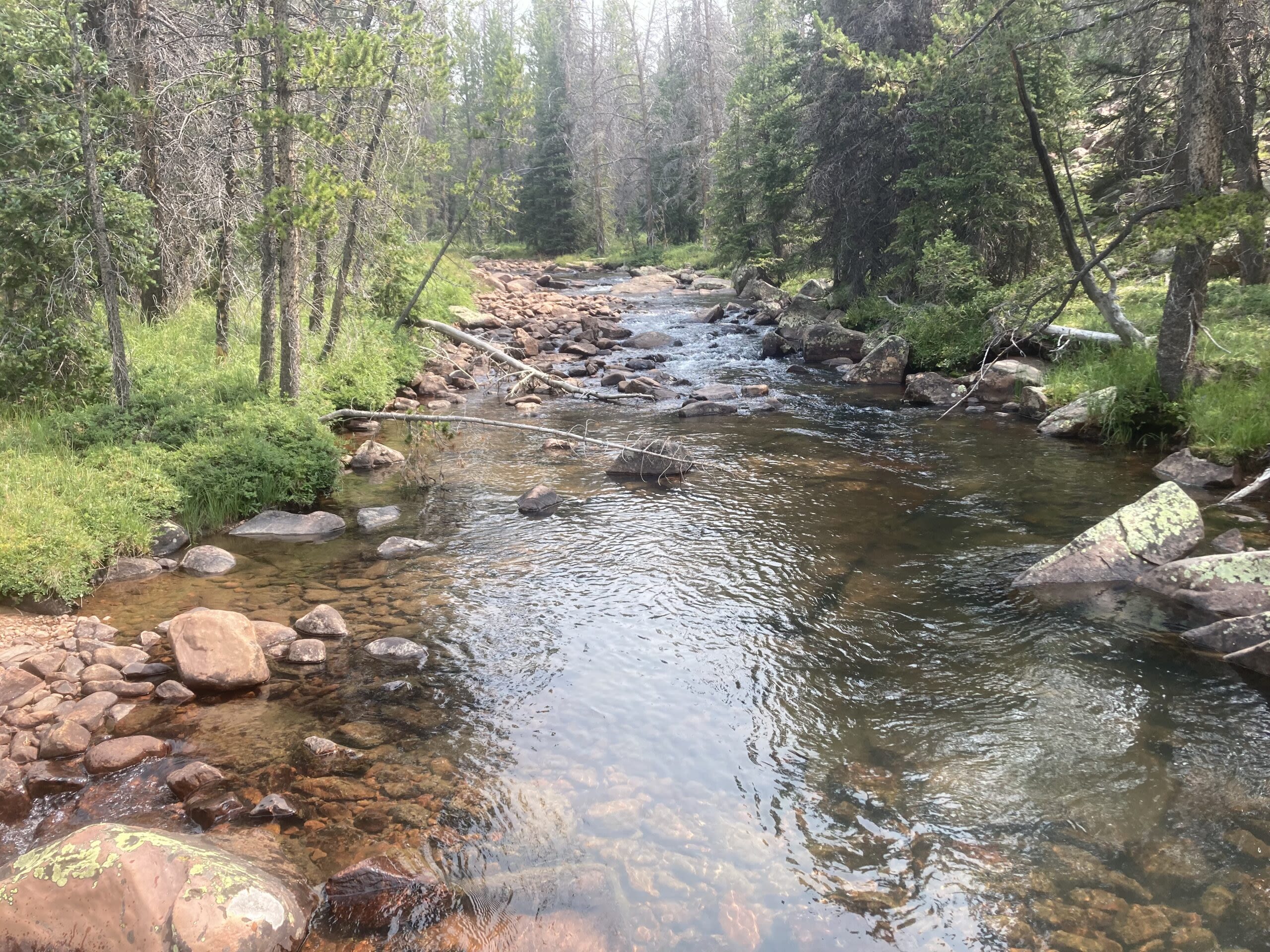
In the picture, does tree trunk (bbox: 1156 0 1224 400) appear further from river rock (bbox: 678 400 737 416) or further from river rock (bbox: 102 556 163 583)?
river rock (bbox: 102 556 163 583)

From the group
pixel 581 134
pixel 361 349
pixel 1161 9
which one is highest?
pixel 581 134

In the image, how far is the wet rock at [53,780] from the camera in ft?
15.8

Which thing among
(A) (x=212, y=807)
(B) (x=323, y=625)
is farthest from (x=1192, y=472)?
(A) (x=212, y=807)

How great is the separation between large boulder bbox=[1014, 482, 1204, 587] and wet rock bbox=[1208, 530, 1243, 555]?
0.15 metres

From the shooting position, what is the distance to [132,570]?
7.70m

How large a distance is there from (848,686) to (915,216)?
50.2ft

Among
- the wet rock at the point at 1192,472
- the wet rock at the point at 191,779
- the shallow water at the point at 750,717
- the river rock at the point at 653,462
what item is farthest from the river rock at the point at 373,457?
the wet rock at the point at 1192,472

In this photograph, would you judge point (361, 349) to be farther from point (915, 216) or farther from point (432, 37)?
point (915, 216)

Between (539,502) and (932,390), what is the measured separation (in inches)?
349

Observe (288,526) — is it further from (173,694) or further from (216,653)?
(173,694)

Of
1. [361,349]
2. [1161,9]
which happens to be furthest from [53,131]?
[1161,9]

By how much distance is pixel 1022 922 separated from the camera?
12.7 ft

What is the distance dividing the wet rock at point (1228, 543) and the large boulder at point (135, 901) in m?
8.14

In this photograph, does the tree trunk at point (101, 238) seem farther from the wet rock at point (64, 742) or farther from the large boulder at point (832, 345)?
the large boulder at point (832, 345)
